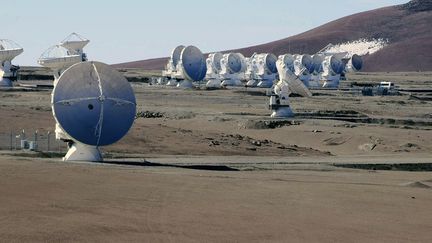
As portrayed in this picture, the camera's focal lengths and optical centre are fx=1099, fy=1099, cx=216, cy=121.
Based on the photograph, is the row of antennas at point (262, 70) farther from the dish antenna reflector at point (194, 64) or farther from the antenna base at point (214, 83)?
the dish antenna reflector at point (194, 64)

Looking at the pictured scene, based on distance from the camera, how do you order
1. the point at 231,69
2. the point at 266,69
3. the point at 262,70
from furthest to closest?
1. the point at 262,70
2. the point at 266,69
3. the point at 231,69

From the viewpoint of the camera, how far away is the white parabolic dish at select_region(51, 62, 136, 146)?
1522 inches

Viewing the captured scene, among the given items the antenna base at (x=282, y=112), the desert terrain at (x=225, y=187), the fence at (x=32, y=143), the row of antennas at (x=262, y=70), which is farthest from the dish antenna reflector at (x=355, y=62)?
the fence at (x=32, y=143)

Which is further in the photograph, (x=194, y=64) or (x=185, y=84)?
(x=185, y=84)

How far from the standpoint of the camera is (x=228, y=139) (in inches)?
2212

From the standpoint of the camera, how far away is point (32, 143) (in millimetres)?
44438

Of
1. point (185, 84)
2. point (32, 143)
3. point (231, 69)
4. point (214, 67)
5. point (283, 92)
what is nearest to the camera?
point (32, 143)

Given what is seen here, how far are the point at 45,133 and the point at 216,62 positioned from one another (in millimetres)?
102106

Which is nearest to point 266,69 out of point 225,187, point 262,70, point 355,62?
point 262,70

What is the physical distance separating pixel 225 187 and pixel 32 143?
1482cm

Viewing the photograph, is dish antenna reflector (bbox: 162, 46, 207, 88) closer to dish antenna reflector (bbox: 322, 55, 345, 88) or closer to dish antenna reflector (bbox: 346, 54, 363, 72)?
dish antenna reflector (bbox: 322, 55, 345, 88)

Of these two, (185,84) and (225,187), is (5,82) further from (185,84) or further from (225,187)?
(225,187)

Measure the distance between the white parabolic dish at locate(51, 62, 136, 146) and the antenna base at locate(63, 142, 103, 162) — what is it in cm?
36

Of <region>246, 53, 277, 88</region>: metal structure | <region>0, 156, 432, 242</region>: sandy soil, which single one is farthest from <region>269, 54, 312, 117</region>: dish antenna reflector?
<region>246, 53, 277, 88</region>: metal structure
